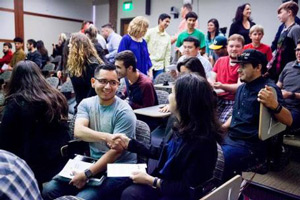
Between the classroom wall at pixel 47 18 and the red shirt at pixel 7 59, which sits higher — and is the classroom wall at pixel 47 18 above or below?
above

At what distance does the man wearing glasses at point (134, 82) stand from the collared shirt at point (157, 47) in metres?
1.86

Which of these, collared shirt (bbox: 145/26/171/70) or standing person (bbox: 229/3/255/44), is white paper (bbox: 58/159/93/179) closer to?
collared shirt (bbox: 145/26/171/70)

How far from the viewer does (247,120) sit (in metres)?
2.18

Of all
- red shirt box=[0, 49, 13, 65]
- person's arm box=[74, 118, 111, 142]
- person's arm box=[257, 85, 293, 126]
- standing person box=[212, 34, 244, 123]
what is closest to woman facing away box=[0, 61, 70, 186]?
person's arm box=[74, 118, 111, 142]

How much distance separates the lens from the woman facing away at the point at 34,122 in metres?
1.71

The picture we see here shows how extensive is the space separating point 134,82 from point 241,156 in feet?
3.99

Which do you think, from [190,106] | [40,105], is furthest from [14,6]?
[190,106]

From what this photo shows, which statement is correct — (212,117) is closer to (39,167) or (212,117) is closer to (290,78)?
(39,167)

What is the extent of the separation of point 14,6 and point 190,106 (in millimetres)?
9131

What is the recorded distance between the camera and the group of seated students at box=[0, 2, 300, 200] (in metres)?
1.39

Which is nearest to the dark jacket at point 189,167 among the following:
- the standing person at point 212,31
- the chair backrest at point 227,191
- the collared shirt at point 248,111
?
the chair backrest at point 227,191

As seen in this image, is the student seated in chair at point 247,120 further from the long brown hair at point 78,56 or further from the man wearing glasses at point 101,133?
the long brown hair at point 78,56

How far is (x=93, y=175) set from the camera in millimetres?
1674

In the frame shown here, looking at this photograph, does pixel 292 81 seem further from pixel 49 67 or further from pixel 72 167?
pixel 49 67
